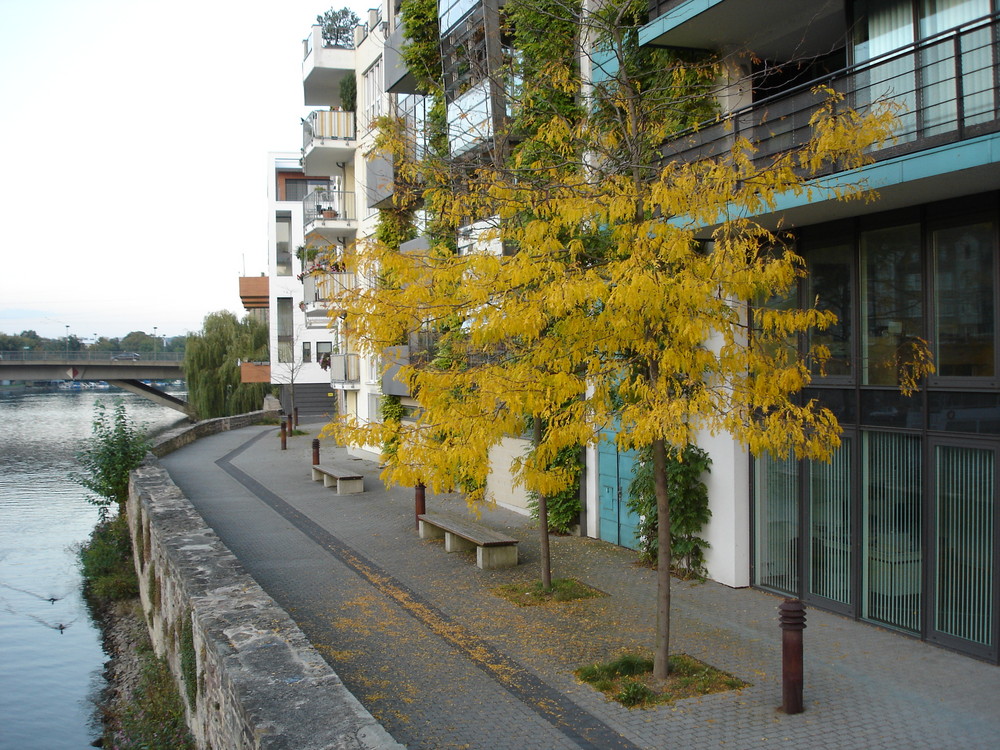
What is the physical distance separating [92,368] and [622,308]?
5321 centimetres

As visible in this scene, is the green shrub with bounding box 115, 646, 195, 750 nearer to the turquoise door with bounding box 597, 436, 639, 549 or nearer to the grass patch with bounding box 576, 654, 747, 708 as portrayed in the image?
the grass patch with bounding box 576, 654, 747, 708

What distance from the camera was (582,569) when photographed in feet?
41.7

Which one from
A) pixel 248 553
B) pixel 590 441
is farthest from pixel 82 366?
pixel 590 441

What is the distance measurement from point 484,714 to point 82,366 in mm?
52578

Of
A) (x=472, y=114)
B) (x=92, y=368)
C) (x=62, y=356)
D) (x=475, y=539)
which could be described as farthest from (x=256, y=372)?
(x=475, y=539)

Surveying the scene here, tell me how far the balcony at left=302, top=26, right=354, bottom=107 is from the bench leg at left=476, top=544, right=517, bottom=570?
23.2 metres

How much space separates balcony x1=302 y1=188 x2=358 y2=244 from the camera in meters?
32.0

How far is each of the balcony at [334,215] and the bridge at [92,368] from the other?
2418 cm

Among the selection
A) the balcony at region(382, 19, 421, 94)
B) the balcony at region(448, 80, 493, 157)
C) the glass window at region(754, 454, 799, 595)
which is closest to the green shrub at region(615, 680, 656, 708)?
the glass window at region(754, 454, 799, 595)

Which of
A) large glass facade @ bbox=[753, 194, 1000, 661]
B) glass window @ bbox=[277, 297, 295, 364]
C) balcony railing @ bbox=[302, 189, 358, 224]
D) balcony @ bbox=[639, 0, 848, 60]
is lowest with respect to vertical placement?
large glass facade @ bbox=[753, 194, 1000, 661]

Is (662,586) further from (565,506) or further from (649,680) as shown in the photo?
(565,506)

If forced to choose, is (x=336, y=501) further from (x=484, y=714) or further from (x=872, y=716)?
(x=872, y=716)

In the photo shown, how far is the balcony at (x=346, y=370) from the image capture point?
31375 mm

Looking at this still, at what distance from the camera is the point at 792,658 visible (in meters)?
7.25
